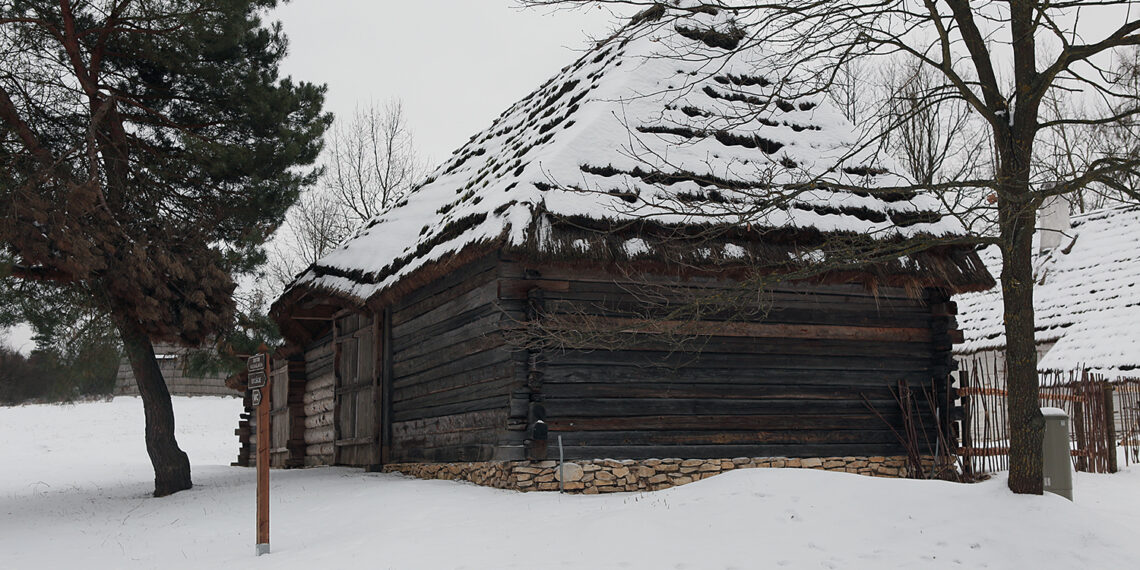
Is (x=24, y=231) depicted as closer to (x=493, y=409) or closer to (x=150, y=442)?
(x=150, y=442)

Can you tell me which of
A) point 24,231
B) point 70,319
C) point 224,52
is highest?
point 224,52

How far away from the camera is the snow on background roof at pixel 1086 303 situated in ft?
59.8

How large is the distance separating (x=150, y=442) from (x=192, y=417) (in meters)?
19.9

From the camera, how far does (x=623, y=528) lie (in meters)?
7.39

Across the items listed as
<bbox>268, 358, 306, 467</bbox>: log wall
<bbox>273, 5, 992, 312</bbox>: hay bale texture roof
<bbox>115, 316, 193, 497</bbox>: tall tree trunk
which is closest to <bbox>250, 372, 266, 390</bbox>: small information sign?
<bbox>273, 5, 992, 312</bbox>: hay bale texture roof

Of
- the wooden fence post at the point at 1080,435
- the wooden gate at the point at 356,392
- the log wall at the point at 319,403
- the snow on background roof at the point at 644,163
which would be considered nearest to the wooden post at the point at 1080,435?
the wooden fence post at the point at 1080,435

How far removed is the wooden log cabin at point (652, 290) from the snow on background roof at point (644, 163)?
0.03 m

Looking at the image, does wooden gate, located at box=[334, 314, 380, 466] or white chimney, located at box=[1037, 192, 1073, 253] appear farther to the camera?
white chimney, located at box=[1037, 192, 1073, 253]

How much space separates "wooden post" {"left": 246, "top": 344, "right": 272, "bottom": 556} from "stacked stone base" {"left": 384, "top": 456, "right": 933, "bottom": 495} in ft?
8.52

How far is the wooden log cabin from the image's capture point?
31.8 feet

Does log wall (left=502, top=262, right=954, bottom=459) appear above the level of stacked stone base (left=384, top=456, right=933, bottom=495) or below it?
above

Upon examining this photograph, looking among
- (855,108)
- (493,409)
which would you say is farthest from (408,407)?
(855,108)

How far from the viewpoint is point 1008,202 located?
7059mm

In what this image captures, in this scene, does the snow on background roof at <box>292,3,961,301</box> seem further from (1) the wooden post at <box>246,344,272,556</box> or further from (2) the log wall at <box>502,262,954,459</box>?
(1) the wooden post at <box>246,344,272,556</box>
